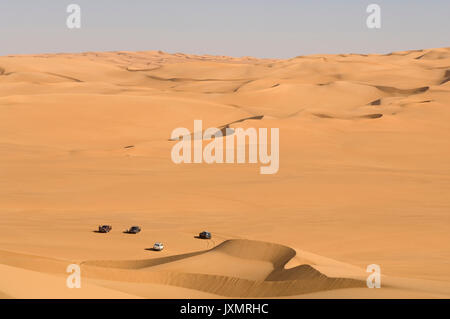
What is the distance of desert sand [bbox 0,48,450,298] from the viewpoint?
16547 millimetres

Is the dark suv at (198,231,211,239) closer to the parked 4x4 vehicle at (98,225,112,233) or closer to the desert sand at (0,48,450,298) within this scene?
the desert sand at (0,48,450,298)

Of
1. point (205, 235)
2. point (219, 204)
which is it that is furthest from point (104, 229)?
point (219, 204)

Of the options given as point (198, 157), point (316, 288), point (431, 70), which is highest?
point (431, 70)

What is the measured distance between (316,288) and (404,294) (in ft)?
6.67

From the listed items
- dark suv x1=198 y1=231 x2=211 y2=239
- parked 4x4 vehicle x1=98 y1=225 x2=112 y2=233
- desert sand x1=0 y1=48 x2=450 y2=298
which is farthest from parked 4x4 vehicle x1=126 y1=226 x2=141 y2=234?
dark suv x1=198 y1=231 x2=211 y2=239

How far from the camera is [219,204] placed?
2800 cm

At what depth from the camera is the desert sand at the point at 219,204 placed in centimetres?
1655

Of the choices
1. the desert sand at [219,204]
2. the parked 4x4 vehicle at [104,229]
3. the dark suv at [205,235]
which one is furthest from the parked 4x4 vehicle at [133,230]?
the dark suv at [205,235]

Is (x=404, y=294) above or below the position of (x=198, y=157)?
below

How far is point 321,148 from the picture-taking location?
42.6 metres

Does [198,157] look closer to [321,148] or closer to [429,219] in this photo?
[321,148]

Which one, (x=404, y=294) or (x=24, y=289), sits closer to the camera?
(x=24, y=289)

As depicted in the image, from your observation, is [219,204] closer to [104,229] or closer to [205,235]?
[205,235]

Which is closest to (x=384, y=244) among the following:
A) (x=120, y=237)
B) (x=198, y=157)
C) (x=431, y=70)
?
(x=120, y=237)
